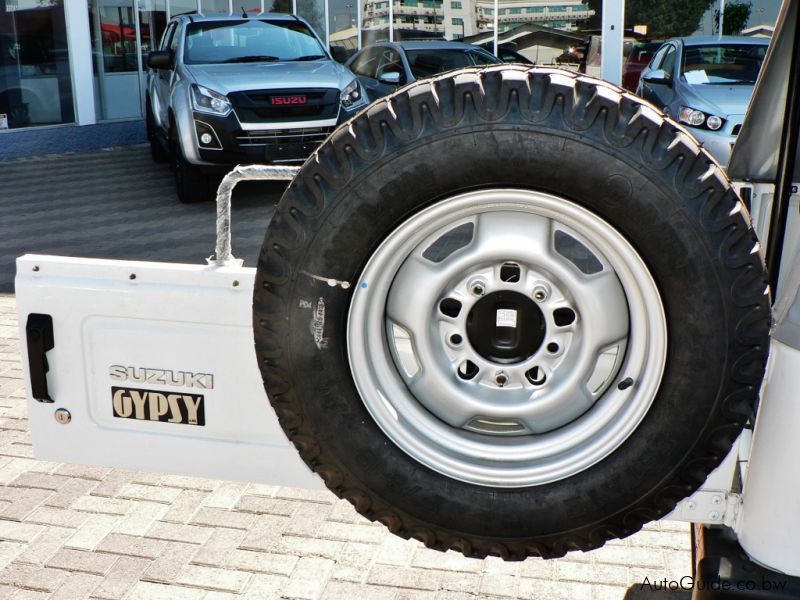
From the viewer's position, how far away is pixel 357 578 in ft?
9.56

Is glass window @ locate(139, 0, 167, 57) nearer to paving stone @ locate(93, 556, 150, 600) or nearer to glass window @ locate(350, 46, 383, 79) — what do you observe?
glass window @ locate(350, 46, 383, 79)

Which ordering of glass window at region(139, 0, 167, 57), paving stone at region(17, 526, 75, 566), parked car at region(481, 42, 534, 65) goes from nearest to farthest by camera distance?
paving stone at region(17, 526, 75, 566) < glass window at region(139, 0, 167, 57) < parked car at region(481, 42, 534, 65)

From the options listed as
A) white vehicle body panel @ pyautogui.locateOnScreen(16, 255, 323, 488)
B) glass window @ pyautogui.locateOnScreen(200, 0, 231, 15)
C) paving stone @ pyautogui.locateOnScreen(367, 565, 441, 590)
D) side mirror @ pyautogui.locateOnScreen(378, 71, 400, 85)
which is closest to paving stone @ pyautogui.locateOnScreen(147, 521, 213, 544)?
paving stone @ pyautogui.locateOnScreen(367, 565, 441, 590)

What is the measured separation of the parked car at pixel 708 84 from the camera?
993 cm

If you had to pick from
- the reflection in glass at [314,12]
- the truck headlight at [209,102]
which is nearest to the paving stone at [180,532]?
the truck headlight at [209,102]

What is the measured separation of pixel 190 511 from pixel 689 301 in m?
2.29

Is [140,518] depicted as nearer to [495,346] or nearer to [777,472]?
[495,346]

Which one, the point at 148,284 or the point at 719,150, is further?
the point at 719,150

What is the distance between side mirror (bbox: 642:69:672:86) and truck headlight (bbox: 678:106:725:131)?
2.88 feet

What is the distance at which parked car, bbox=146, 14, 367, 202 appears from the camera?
936cm

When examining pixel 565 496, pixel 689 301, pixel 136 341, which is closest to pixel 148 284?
pixel 136 341

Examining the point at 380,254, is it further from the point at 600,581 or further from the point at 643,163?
the point at 600,581

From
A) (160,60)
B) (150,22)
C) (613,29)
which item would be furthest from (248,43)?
(613,29)

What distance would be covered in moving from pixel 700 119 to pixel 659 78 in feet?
4.21
